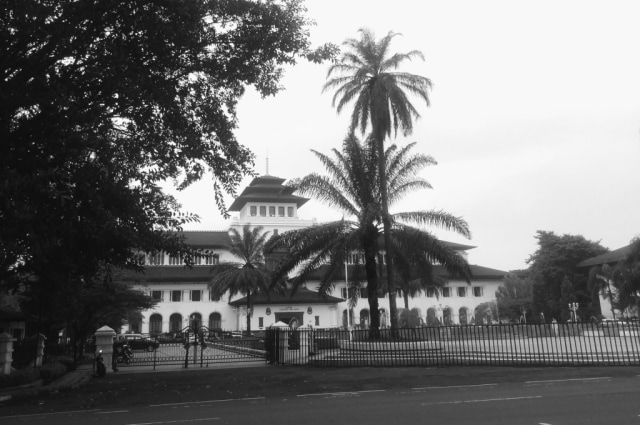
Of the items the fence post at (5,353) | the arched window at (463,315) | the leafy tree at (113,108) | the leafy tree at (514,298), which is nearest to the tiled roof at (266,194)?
the arched window at (463,315)

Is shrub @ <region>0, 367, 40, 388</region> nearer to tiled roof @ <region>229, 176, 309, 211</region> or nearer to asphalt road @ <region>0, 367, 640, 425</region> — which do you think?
asphalt road @ <region>0, 367, 640, 425</region>

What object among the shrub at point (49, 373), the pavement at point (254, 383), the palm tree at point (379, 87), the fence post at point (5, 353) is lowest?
the pavement at point (254, 383)

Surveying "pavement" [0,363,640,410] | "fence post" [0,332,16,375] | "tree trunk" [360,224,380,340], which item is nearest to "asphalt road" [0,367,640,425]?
"pavement" [0,363,640,410]

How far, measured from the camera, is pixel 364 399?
10719mm

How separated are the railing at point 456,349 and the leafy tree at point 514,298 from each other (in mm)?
34956

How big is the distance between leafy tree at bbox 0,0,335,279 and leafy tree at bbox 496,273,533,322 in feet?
157

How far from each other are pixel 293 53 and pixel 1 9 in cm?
596

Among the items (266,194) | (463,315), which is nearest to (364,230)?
(266,194)

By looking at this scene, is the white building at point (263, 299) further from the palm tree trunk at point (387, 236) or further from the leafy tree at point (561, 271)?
the palm tree trunk at point (387, 236)

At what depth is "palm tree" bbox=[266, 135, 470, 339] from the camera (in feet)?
73.0

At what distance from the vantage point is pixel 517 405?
9055mm

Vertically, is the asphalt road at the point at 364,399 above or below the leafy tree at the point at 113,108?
below

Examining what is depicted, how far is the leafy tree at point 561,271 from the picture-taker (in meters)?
58.3

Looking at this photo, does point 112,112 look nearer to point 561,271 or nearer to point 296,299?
point 296,299
